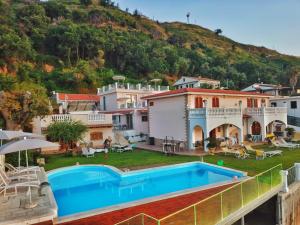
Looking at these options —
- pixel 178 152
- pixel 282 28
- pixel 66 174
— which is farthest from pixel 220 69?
pixel 66 174

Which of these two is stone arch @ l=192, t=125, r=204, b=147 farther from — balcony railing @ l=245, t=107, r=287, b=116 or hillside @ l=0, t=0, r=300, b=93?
hillside @ l=0, t=0, r=300, b=93

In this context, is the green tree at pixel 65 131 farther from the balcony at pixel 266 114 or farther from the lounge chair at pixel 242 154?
the balcony at pixel 266 114

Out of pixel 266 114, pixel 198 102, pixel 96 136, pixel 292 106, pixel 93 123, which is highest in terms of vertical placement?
→ pixel 198 102

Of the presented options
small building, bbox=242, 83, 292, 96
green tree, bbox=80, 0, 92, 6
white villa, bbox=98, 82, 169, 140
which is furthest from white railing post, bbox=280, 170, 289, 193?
green tree, bbox=80, 0, 92, 6

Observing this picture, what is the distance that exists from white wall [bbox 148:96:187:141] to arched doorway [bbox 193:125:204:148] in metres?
1.11

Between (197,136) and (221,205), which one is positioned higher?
(197,136)

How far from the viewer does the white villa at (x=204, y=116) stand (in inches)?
949

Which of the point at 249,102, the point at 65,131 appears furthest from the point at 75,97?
the point at 249,102

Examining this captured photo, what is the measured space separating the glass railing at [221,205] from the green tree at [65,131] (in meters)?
18.5

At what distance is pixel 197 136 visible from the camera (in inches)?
1003

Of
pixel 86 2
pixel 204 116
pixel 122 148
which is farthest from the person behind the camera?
pixel 86 2

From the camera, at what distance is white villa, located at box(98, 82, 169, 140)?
1345 inches

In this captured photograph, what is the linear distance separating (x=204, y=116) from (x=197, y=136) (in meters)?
2.91

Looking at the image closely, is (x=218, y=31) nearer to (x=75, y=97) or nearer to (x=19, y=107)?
(x=75, y=97)
